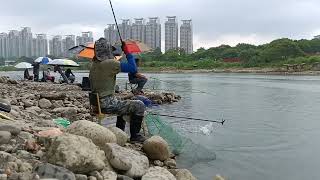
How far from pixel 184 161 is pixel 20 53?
117 metres

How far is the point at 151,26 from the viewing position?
388ft

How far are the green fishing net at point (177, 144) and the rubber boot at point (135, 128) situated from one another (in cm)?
103

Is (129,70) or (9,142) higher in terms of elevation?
(129,70)

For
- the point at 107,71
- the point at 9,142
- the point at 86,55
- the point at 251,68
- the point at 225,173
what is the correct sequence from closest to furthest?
the point at 9,142
the point at 107,71
the point at 225,173
the point at 86,55
the point at 251,68

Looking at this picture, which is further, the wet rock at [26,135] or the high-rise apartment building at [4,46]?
the high-rise apartment building at [4,46]

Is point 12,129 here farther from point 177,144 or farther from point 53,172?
point 177,144

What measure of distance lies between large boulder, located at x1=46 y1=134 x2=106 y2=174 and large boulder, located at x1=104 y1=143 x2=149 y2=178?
406mm

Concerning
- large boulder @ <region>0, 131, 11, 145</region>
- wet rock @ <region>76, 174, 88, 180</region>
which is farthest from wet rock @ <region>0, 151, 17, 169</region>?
wet rock @ <region>76, 174, 88, 180</region>

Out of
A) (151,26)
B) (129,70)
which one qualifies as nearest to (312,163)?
(129,70)

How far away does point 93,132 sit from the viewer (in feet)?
21.0

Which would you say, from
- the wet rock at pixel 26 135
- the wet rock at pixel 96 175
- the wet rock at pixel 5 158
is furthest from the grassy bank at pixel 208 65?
the wet rock at pixel 5 158

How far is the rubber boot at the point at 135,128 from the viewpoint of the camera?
25.7ft

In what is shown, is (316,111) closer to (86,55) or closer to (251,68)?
(86,55)

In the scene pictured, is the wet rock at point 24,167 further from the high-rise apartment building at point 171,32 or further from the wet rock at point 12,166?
the high-rise apartment building at point 171,32
